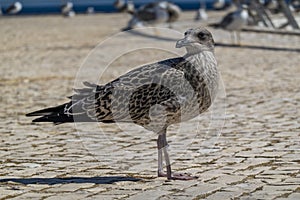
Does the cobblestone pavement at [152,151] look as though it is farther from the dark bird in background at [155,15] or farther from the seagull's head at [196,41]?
the dark bird in background at [155,15]

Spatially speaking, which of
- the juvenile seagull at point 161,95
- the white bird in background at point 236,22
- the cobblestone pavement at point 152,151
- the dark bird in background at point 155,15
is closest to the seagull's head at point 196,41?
the juvenile seagull at point 161,95

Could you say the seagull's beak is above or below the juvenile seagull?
above

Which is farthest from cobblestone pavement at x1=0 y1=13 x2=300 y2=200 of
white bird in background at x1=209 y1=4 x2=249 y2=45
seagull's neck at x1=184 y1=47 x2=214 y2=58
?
white bird in background at x1=209 y1=4 x2=249 y2=45

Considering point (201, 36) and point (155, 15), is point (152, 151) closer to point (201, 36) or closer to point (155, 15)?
point (201, 36)

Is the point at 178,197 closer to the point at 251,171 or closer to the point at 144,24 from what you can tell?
the point at 251,171

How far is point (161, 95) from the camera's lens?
5.95 m

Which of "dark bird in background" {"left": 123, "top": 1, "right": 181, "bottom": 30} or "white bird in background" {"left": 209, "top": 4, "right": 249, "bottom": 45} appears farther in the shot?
"dark bird in background" {"left": 123, "top": 1, "right": 181, "bottom": 30}

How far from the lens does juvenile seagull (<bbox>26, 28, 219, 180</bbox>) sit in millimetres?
5945

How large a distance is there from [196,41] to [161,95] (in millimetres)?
511

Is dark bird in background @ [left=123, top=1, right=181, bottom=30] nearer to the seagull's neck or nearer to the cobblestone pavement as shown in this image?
the cobblestone pavement

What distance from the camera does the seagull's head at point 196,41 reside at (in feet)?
20.0

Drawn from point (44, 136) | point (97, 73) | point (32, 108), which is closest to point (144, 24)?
point (97, 73)

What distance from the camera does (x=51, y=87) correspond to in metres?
13.7

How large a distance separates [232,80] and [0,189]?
8.61m
